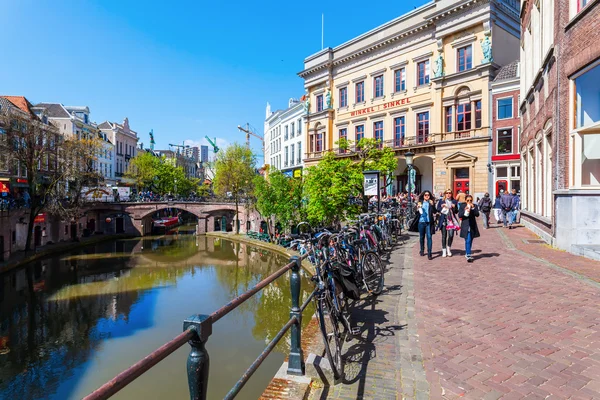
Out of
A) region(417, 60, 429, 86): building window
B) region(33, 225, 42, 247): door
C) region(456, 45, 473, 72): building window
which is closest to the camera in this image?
region(456, 45, 473, 72): building window

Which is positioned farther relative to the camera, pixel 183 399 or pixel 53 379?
pixel 53 379

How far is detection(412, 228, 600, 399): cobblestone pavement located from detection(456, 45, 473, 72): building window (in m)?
25.0

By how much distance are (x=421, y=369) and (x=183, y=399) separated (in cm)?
909

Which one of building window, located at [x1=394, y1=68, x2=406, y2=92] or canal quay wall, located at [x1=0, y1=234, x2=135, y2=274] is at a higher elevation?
building window, located at [x1=394, y1=68, x2=406, y2=92]

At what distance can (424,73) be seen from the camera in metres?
32.2

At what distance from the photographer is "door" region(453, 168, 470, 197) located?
28.7 metres

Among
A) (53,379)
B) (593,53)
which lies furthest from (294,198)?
(593,53)

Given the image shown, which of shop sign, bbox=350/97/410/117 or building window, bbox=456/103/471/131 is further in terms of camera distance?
shop sign, bbox=350/97/410/117

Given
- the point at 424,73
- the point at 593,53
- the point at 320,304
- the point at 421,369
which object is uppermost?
the point at 424,73

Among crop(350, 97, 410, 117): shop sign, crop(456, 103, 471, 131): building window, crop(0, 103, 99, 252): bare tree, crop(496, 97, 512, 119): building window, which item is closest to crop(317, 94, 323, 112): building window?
crop(350, 97, 410, 117): shop sign

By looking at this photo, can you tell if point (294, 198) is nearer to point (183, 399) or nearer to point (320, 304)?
point (183, 399)

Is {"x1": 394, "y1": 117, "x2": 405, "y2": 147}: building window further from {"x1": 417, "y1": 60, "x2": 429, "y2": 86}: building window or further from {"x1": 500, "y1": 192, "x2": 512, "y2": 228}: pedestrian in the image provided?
{"x1": 500, "y1": 192, "x2": 512, "y2": 228}: pedestrian

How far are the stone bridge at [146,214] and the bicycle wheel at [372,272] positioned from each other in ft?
123

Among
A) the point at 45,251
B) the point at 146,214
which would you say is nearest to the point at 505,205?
the point at 45,251
